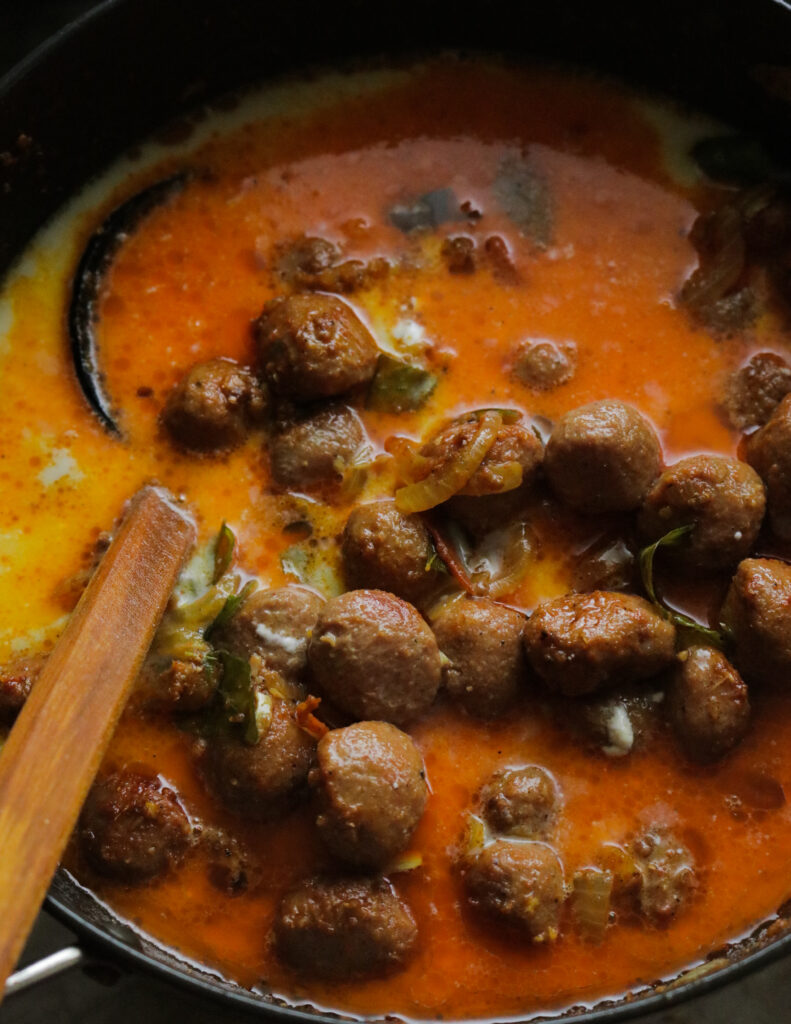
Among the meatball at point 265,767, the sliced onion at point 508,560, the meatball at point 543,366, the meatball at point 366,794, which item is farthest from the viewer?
the meatball at point 543,366

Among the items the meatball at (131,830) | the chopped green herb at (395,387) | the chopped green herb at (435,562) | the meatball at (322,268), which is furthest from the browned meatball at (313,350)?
the meatball at (131,830)

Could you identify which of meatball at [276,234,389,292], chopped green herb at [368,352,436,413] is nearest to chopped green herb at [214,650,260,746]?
chopped green herb at [368,352,436,413]

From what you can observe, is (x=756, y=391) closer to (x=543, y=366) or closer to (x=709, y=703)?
(x=543, y=366)

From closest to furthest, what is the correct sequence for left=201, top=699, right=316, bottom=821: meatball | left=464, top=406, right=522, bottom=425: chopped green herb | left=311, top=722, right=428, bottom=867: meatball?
left=311, top=722, right=428, bottom=867: meatball
left=201, top=699, right=316, bottom=821: meatball
left=464, top=406, right=522, bottom=425: chopped green herb

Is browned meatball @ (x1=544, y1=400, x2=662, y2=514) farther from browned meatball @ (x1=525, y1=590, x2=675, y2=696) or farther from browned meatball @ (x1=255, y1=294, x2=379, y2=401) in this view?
browned meatball @ (x1=255, y1=294, x2=379, y2=401)

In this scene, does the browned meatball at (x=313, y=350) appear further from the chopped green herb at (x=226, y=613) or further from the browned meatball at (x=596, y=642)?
the browned meatball at (x=596, y=642)

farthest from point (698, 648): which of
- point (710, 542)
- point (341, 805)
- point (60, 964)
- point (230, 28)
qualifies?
point (230, 28)

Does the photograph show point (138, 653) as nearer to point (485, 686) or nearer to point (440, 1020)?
point (485, 686)
